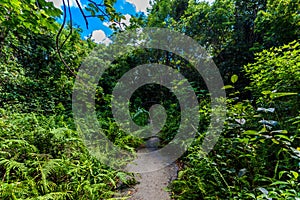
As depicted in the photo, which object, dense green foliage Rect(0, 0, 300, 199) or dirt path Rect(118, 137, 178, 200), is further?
dirt path Rect(118, 137, 178, 200)

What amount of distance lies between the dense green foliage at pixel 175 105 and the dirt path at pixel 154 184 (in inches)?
6.8

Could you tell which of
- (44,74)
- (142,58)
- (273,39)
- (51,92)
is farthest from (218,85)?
(44,74)

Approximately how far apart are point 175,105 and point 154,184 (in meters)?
3.65

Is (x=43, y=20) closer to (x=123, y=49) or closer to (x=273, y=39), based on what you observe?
(x=123, y=49)

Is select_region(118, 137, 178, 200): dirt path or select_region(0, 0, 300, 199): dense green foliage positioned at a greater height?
select_region(0, 0, 300, 199): dense green foliage

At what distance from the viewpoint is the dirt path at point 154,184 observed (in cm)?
221

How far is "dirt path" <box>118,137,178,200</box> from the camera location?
87.1 inches

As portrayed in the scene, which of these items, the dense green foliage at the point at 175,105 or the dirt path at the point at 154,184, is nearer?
the dense green foliage at the point at 175,105

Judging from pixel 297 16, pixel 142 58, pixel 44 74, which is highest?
pixel 142 58

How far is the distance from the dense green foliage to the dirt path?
0.57 ft

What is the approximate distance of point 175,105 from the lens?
583cm

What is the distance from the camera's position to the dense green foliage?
1.66 meters

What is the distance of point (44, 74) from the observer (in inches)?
194

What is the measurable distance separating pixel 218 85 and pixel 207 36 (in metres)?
2.11
